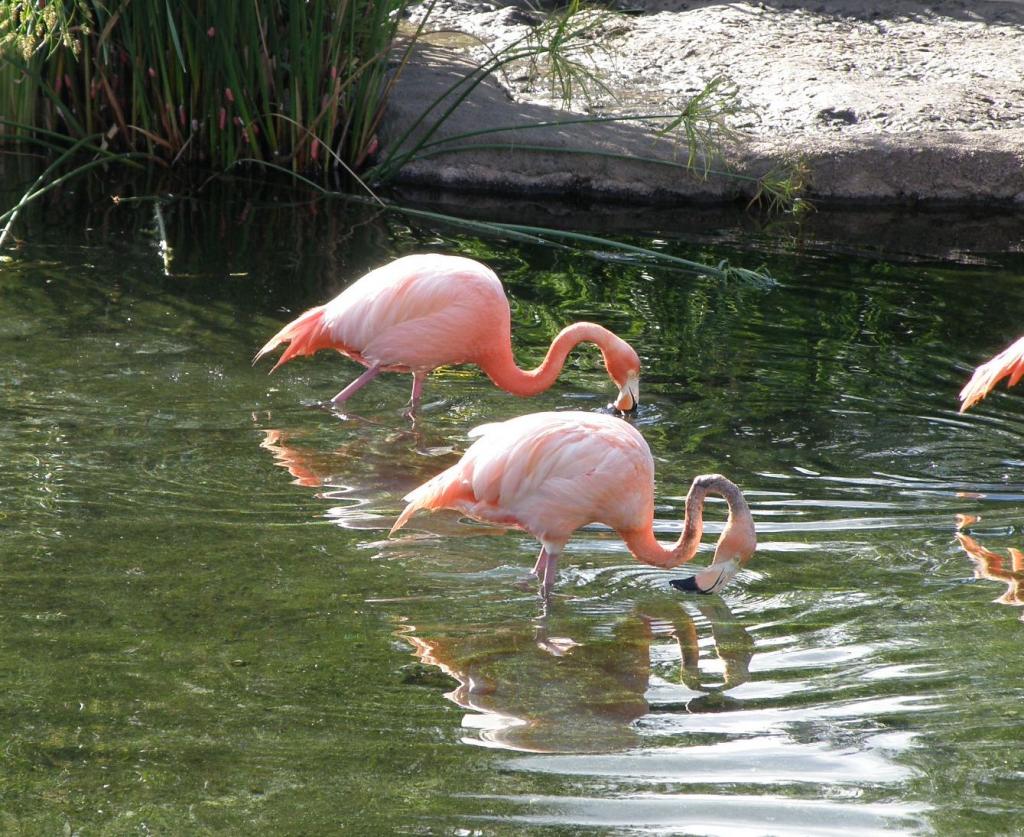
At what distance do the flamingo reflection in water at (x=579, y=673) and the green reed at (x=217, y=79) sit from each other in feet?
11.8

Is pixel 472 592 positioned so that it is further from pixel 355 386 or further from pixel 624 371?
pixel 355 386

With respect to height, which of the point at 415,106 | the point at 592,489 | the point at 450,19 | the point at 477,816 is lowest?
the point at 477,816

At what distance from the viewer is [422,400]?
4.93 m

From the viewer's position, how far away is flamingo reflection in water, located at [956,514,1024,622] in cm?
339

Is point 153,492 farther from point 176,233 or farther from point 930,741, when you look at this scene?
point 176,233

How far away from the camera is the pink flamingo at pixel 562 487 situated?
3357 millimetres

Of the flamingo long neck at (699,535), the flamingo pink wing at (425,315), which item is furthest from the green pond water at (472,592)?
the flamingo pink wing at (425,315)

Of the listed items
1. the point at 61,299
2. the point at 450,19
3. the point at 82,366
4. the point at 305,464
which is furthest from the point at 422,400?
the point at 450,19

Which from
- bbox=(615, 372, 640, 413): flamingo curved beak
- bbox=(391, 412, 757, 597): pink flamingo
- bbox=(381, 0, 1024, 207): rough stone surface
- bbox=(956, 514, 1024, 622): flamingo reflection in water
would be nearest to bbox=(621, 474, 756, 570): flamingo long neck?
bbox=(391, 412, 757, 597): pink flamingo

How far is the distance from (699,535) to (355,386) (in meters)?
1.77

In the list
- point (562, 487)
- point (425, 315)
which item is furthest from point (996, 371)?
point (425, 315)

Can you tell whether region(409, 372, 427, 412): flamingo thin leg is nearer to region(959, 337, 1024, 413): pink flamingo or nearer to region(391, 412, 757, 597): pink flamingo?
region(391, 412, 757, 597): pink flamingo

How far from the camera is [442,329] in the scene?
14.9 ft

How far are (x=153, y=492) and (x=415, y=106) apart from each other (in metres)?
4.16
